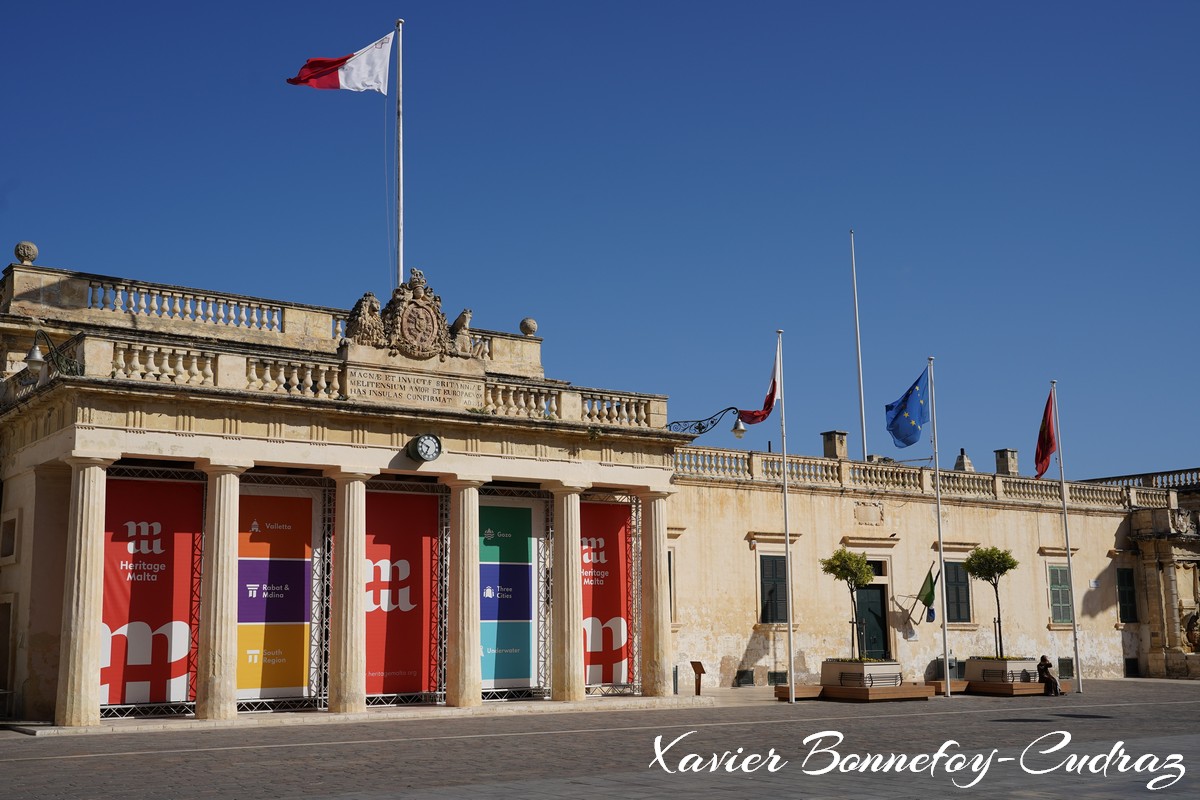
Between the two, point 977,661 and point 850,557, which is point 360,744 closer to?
point 850,557

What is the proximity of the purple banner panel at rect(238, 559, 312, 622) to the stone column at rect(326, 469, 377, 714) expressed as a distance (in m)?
0.79

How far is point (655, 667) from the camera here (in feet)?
81.6

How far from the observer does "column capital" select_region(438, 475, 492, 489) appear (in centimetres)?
2295

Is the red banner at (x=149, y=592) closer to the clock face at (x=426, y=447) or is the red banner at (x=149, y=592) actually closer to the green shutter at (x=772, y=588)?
the clock face at (x=426, y=447)

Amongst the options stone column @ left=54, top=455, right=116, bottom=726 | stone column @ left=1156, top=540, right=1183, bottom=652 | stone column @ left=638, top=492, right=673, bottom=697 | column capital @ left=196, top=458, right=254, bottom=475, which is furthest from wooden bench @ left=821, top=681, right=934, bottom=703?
stone column @ left=54, top=455, right=116, bottom=726

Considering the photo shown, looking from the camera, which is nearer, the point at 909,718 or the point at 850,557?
the point at 909,718

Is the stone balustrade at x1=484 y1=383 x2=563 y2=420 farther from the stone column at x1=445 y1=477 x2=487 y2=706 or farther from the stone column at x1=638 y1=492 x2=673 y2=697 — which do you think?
the stone column at x1=638 y1=492 x2=673 y2=697

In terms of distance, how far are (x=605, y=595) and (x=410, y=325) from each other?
7442 millimetres

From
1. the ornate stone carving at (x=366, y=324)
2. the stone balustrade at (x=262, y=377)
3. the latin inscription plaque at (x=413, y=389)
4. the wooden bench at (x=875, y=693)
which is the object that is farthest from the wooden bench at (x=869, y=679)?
the ornate stone carving at (x=366, y=324)

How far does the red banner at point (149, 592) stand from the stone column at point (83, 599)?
139 cm

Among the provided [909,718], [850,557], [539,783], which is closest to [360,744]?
[539,783]

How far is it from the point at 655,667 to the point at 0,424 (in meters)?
13.3

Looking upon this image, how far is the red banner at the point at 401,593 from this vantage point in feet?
76.6

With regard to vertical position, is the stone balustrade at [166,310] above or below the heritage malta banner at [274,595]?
above
